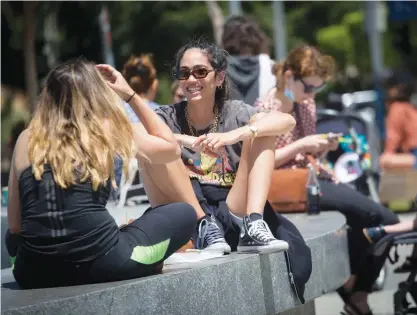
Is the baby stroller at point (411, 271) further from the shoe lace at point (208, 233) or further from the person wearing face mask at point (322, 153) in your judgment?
Result: the shoe lace at point (208, 233)

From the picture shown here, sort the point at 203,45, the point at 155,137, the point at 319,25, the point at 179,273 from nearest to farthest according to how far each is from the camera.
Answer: the point at 179,273, the point at 155,137, the point at 203,45, the point at 319,25

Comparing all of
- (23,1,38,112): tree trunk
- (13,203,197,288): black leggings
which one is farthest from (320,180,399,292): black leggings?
(23,1,38,112): tree trunk

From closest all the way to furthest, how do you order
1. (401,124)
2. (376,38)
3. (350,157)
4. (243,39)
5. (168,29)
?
(350,157), (243,39), (401,124), (376,38), (168,29)

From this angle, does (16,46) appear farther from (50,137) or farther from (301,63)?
(50,137)

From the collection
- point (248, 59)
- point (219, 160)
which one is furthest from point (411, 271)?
point (248, 59)

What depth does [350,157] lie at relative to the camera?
9023 millimetres

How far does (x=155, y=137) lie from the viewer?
18.5 ft

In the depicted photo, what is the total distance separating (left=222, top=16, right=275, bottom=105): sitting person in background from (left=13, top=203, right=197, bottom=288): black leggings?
3.59 metres

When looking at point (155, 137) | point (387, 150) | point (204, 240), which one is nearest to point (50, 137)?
point (155, 137)

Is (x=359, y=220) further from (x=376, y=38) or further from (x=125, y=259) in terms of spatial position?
(x=376, y=38)

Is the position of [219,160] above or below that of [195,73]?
below

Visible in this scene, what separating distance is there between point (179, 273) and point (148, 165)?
1.03 metres

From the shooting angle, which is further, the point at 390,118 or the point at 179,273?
the point at 390,118

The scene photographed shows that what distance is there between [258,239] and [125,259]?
965mm
